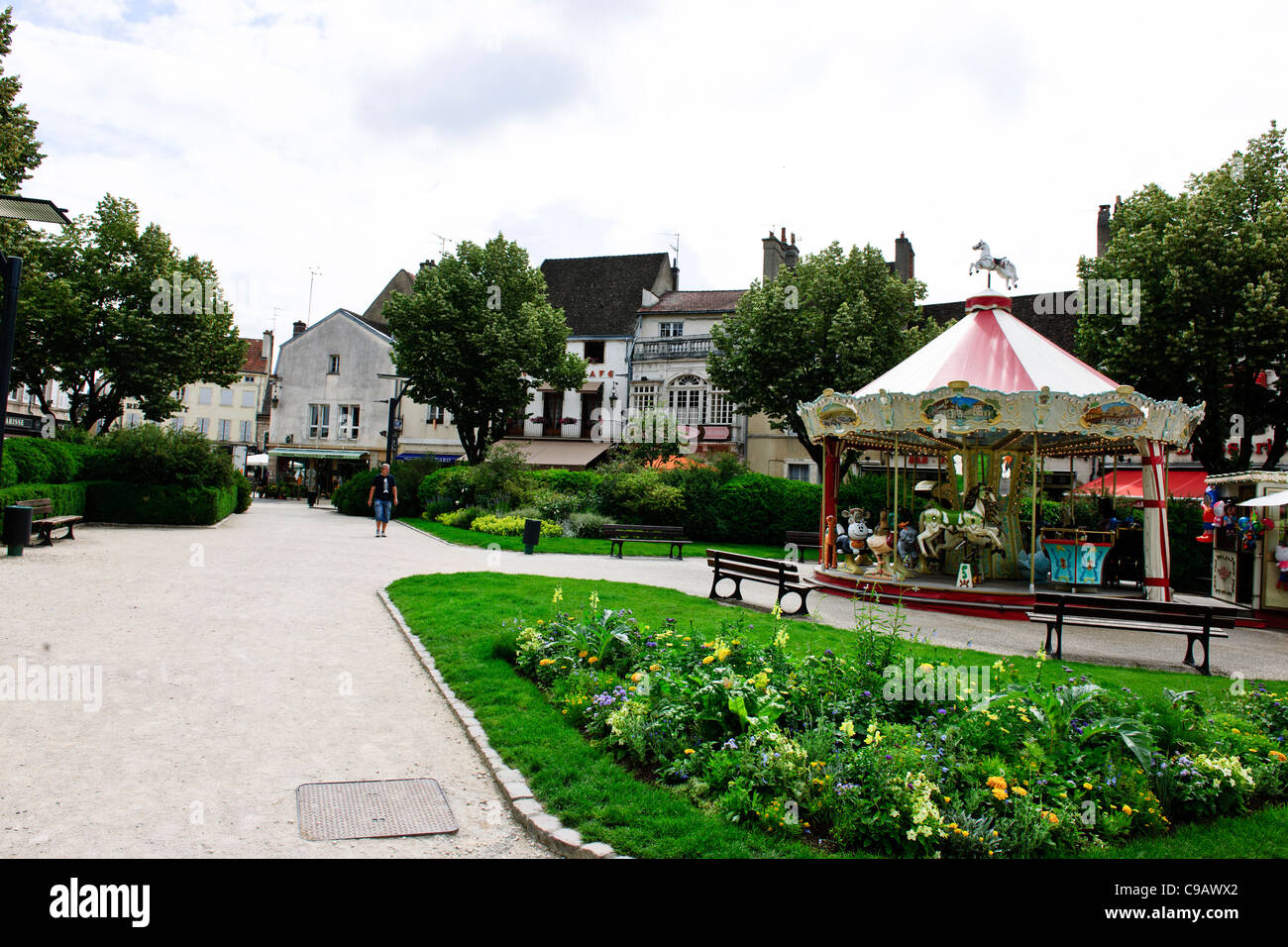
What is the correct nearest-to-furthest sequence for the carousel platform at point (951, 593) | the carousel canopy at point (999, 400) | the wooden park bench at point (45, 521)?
the carousel canopy at point (999, 400) < the carousel platform at point (951, 593) < the wooden park bench at point (45, 521)

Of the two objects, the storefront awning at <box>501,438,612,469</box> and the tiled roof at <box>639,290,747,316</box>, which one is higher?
the tiled roof at <box>639,290,747,316</box>

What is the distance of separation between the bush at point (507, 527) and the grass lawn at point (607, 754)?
502 inches

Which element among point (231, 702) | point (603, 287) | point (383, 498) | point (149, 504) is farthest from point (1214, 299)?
point (603, 287)

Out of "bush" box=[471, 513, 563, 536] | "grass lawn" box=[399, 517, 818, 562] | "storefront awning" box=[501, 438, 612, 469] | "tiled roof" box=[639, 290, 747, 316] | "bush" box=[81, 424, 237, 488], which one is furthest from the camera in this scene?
"tiled roof" box=[639, 290, 747, 316]

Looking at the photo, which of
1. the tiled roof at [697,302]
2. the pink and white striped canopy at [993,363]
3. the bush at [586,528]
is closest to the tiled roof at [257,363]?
the tiled roof at [697,302]

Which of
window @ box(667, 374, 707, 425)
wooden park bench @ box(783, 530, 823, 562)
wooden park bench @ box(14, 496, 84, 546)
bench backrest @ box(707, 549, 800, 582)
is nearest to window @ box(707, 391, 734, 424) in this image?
window @ box(667, 374, 707, 425)

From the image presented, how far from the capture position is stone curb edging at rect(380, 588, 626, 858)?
428 centimetres

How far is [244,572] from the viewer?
14383 millimetres

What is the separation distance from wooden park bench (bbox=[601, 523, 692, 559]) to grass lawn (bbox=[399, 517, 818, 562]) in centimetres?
35

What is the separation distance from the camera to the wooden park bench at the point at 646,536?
72.9 ft

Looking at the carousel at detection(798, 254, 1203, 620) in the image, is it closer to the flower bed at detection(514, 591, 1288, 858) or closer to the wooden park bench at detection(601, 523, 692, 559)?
the wooden park bench at detection(601, 523, 692, 559)

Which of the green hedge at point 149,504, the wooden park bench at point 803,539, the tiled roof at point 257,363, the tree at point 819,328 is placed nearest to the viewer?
the green hedge at point 149,504

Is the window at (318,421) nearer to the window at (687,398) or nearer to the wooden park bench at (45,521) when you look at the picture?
the window at (687,398)

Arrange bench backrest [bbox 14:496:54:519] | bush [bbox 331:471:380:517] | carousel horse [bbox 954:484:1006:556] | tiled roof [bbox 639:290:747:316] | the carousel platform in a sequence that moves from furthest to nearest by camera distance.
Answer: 1. tiled roof [bbox 639:290:747:316]
2. bush [bbox 331:471:380:517]
3. bench backrest [bbox 14:496:54:519]
4. carousel horse [bbox 954:484:1006:556]
5. the carousel platform
